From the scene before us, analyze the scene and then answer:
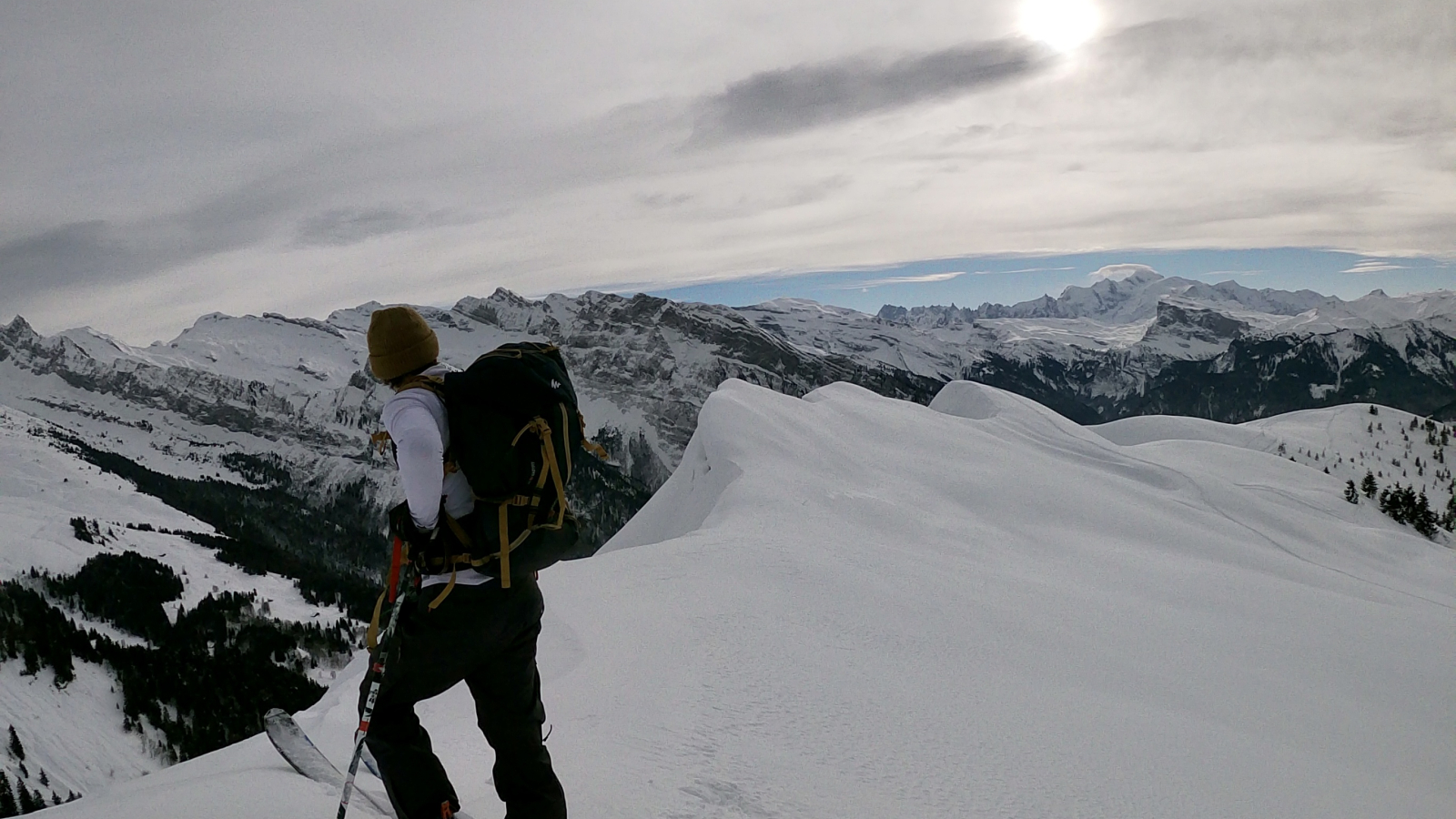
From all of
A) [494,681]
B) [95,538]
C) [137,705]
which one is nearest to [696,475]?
[494,681]

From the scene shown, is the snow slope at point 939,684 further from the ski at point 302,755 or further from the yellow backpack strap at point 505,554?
the yellow backpack strap at point 505,554

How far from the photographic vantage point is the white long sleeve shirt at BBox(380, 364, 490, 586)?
4.17 m

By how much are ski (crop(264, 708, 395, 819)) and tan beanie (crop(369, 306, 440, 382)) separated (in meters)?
2.88

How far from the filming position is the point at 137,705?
91812 mm

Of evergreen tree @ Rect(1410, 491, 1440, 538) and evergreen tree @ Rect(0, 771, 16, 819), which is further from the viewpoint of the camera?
evergreen tree @ Rect(1410, 491, 1440, 538)

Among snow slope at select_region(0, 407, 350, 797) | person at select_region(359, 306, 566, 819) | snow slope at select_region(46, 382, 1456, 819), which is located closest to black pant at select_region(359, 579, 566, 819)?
person at select_region(359, 306, 566, 819)

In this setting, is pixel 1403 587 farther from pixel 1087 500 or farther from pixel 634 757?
pixel 634 757

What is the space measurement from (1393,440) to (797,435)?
235 meters

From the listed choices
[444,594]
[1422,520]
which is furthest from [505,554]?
[1422,520]

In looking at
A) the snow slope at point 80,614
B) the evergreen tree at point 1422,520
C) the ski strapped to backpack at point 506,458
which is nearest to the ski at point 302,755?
the ski strapped to backpack at point 506,458

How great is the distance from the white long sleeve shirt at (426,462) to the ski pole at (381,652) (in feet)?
0.51

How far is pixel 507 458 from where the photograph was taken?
4430 mm

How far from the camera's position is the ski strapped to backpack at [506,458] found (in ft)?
14.4

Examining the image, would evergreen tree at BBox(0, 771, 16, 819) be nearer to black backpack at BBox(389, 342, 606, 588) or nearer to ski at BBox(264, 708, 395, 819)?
ski at BBox(264, 708, 395, 819)
